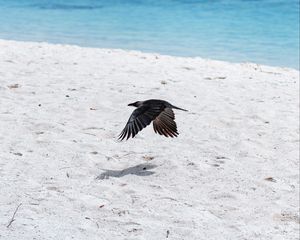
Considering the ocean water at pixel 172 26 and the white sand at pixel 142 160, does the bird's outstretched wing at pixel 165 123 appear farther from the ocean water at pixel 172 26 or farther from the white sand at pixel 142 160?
the ocean water at pixel 172 26

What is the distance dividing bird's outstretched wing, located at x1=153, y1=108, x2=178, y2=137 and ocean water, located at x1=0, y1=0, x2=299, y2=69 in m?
14.7

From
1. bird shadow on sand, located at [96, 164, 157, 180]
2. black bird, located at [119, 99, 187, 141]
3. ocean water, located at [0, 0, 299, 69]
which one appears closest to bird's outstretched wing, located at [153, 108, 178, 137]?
black bird, located at [119, 99, 187, 141]

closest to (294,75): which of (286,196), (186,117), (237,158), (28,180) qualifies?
(186,117)

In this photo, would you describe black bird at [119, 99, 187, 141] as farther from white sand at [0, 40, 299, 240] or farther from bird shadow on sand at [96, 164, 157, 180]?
white sand at [0, 40, 299, 240]

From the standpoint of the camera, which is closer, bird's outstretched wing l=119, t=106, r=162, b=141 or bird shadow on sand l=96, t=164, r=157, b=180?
bird's outstretched wing l=119, t=106, r=162, b=141

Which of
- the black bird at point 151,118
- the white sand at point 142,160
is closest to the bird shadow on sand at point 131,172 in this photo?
the white sand at point 142,160

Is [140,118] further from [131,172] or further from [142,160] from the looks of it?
[142,160]

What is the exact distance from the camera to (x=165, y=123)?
650 cm

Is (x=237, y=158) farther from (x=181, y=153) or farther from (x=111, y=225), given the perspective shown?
(x=111, y=225)

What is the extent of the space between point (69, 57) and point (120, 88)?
4174 mm

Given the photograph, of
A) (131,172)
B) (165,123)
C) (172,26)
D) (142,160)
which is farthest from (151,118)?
(172,26)

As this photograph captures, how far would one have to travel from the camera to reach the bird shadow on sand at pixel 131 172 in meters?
6.24

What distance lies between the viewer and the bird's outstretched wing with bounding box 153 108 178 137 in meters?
6.47

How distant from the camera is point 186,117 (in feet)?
29.2
